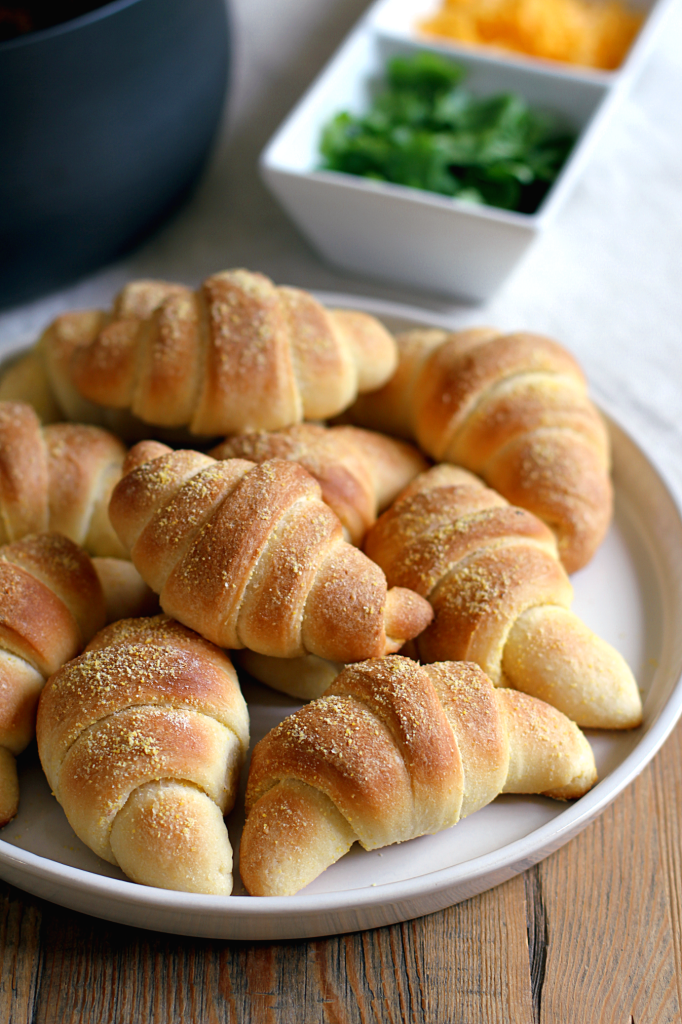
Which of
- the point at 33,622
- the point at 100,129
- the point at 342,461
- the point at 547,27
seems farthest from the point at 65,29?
the point at 547,27

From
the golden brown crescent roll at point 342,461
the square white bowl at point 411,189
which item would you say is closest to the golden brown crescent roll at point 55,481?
the golden brown crescent roll at point 342,461

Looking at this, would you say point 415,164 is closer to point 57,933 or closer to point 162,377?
point 162,377

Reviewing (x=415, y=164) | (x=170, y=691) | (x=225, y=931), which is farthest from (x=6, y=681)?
(x=415, y=164)

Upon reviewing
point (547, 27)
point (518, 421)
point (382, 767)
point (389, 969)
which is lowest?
point (389, 969)

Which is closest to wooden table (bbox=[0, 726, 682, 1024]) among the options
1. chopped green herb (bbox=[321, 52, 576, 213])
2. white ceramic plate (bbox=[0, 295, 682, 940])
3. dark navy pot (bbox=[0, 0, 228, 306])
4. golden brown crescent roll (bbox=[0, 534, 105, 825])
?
white ceramic plate (bbox=[0, 295, 682, 940])

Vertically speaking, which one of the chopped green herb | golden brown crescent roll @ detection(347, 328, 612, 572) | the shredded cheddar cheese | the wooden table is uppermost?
the shredded cheddar cheese

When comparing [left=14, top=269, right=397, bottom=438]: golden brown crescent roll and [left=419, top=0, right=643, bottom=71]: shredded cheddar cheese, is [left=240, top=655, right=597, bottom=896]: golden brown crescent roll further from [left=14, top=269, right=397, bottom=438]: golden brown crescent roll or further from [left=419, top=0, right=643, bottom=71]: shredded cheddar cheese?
[left=419, top=0, right=643, bottom=71]: shredded cheddar cheese

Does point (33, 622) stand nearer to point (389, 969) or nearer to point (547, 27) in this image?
point (389, 969)
